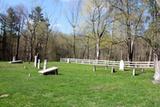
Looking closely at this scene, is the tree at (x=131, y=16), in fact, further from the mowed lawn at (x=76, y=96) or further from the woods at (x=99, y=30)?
the mowed lawn at (x=76, y=96)

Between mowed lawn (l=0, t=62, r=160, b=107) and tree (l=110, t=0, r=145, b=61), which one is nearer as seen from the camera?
mowed lawn (l=0, t=62, r=160, b=107)

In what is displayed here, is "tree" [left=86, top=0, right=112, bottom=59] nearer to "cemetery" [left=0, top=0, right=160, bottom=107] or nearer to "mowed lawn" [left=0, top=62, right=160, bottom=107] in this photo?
"cemetery" [left=0, top=0, right=160, bottom=107]

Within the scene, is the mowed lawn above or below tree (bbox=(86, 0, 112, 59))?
below

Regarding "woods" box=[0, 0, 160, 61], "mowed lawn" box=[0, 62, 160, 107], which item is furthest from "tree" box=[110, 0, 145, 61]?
"mowed lawn" box=[0, 62, 160, 107]

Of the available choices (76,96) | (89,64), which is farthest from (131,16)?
(76,96)

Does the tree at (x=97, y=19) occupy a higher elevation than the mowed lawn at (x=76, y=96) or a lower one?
higher

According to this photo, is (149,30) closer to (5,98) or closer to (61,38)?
(5,98)

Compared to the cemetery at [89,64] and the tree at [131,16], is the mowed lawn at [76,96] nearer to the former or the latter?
the cemetery at [89,64]

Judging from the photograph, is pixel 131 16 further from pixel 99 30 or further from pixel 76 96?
pixel 76 96

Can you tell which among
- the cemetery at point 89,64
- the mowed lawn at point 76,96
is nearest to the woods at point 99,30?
the cemetery at point 89,64

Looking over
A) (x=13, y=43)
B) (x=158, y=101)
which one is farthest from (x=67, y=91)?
(x=13, y=43)

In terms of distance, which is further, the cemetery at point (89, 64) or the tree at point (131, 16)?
the tree at point (131, 16)

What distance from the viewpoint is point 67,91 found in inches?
750

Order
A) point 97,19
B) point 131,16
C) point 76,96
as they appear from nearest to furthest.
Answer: point 76,96 → point 131,16 → point 97,19
